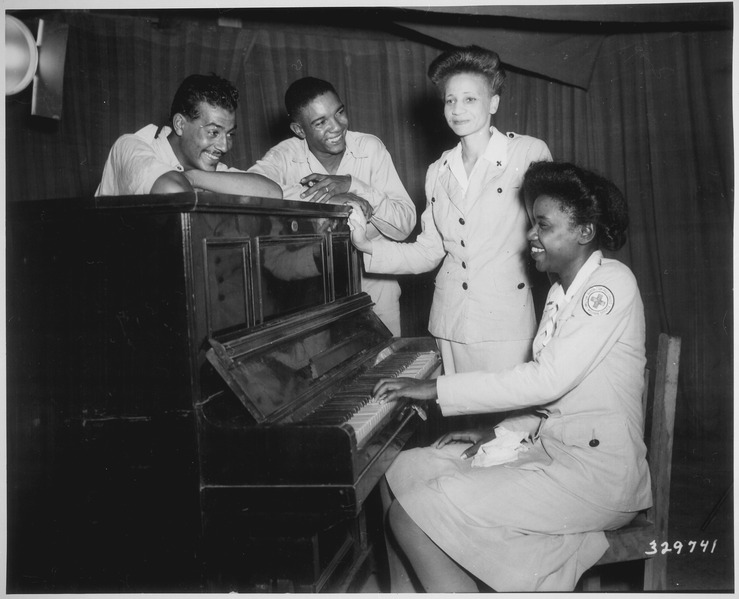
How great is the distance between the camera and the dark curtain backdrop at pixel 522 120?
4691mm

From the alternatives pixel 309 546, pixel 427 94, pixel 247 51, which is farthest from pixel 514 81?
pixel 309 546

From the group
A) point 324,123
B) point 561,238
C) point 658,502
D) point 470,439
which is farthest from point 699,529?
point 324,123

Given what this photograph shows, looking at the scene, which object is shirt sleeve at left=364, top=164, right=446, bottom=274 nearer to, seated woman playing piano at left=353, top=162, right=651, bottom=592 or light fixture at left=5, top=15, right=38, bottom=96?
seated woman playing piano at left=353, top=162, right=651, bottom=592

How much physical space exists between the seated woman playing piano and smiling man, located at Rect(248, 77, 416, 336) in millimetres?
1314

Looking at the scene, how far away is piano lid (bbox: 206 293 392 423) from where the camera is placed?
180 centimetres

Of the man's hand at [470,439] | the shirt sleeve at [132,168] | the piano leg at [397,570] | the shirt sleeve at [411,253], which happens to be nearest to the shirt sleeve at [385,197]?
the shirt sleeve at [411,253]

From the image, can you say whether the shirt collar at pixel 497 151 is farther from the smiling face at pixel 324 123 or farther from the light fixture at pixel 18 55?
the light fixture at pixel 18 55

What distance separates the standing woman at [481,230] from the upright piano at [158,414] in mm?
1288

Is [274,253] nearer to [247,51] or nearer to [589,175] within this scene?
[589,175]

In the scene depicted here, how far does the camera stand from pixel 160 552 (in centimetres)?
183

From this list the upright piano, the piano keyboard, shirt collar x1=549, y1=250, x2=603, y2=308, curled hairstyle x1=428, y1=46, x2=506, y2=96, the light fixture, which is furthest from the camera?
curled hairstyle x1=428, y1=46, x2=506, y2=96

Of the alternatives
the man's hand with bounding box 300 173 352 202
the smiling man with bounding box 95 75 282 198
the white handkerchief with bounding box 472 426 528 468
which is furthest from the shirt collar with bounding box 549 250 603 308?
the man's hand with bounding box 300 173 352 202

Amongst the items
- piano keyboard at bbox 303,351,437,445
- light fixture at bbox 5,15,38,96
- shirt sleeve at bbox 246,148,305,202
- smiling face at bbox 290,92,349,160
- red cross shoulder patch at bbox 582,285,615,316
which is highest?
light fixture at bbox 5,15,38,96

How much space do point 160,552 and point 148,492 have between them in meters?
0.19
